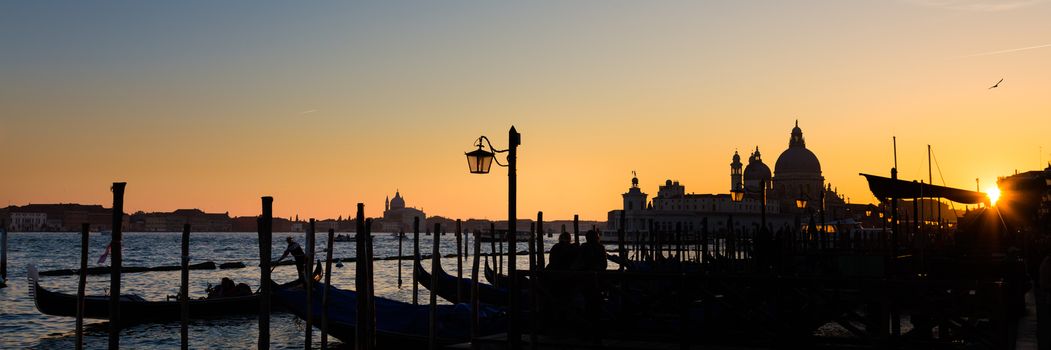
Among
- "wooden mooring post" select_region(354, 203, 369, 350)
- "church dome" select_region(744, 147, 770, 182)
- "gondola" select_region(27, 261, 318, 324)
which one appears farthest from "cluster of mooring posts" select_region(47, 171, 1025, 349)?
"church dome" select_region(744, 147, 770, 182)

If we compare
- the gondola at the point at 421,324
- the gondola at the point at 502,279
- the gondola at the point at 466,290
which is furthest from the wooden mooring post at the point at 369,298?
the gondola at the point at 466,290

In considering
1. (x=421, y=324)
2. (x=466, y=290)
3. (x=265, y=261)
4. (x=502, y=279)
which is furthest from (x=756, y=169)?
(x=265, y=261)

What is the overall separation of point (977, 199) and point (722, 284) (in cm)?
850

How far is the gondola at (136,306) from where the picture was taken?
21797mm

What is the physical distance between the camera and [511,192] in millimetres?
10953

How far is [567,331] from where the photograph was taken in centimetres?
1077

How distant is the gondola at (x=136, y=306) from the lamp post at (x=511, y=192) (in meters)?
12.5

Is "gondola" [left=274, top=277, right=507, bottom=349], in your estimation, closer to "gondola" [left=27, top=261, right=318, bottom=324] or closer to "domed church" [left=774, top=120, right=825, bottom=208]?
"gondola" [left=27, top=261, right=318, bottom=324]

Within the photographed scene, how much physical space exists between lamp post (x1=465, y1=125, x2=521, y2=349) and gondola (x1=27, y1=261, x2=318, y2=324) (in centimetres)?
1246

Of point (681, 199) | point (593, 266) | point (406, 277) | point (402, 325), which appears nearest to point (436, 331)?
point (402, 325)

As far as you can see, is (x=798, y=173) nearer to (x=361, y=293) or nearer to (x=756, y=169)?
(x=756, y=169)

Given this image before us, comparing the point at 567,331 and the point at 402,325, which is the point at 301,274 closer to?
the point at 402,325

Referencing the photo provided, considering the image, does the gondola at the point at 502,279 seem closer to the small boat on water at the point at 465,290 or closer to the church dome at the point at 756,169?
the small boat on water at the point at 465,290

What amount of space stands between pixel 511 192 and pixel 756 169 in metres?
123
